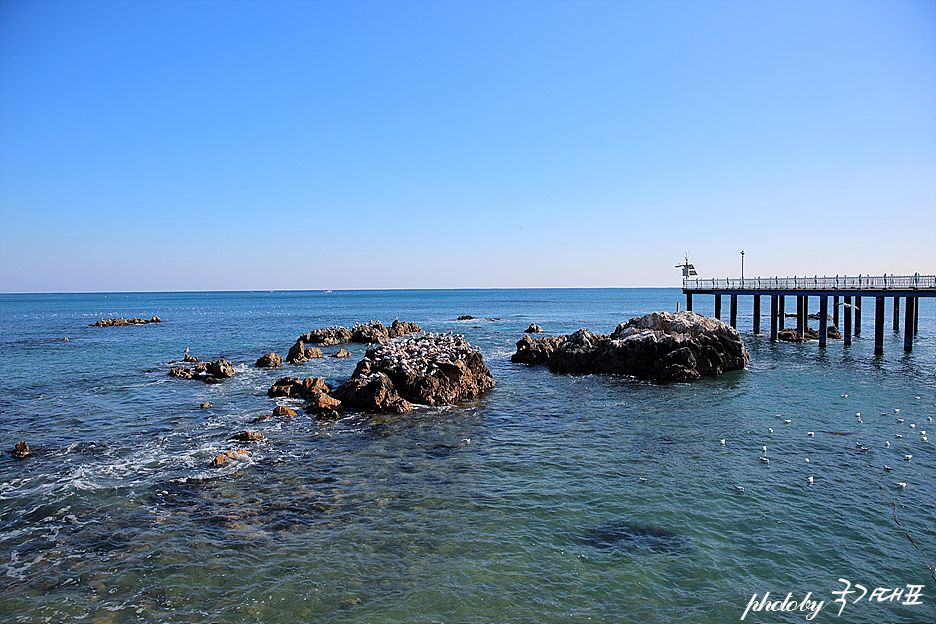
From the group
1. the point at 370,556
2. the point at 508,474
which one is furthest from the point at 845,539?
the point at 370,556

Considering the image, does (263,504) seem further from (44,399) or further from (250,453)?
(44,399)

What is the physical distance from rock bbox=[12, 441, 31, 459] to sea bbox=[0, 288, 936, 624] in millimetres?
341

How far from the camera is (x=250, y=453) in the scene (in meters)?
17.8

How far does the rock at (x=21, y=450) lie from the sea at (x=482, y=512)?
1.12ft

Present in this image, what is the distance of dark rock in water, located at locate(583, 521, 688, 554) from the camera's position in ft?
37.0

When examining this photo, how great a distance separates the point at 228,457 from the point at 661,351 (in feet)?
80.1

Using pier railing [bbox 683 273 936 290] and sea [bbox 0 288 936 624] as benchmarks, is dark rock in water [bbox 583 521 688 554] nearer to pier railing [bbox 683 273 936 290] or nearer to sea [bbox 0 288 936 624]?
sea [bbox 0 288 936 624]

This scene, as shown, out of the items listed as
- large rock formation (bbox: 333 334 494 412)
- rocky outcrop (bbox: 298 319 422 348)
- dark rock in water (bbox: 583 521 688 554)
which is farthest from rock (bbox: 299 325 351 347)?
dark rock in water (bbox: 583 521 688 554)

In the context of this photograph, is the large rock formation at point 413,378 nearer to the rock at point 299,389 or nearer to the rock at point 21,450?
the rock at point 299,389

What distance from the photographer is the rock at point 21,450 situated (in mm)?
17705

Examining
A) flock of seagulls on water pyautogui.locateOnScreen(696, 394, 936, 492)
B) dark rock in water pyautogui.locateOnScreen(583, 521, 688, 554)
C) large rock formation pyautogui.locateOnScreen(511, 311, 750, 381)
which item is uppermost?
large rock formation pyautogui.locateOnScreen(511, 311, 750, 381)

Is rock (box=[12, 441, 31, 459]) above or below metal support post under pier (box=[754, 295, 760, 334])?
below

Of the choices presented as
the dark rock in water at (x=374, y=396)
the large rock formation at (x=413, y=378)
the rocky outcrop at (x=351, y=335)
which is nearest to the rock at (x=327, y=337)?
the rocky outcrop at (x=351, y=335)

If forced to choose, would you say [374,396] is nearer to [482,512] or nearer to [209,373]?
[482,512]
